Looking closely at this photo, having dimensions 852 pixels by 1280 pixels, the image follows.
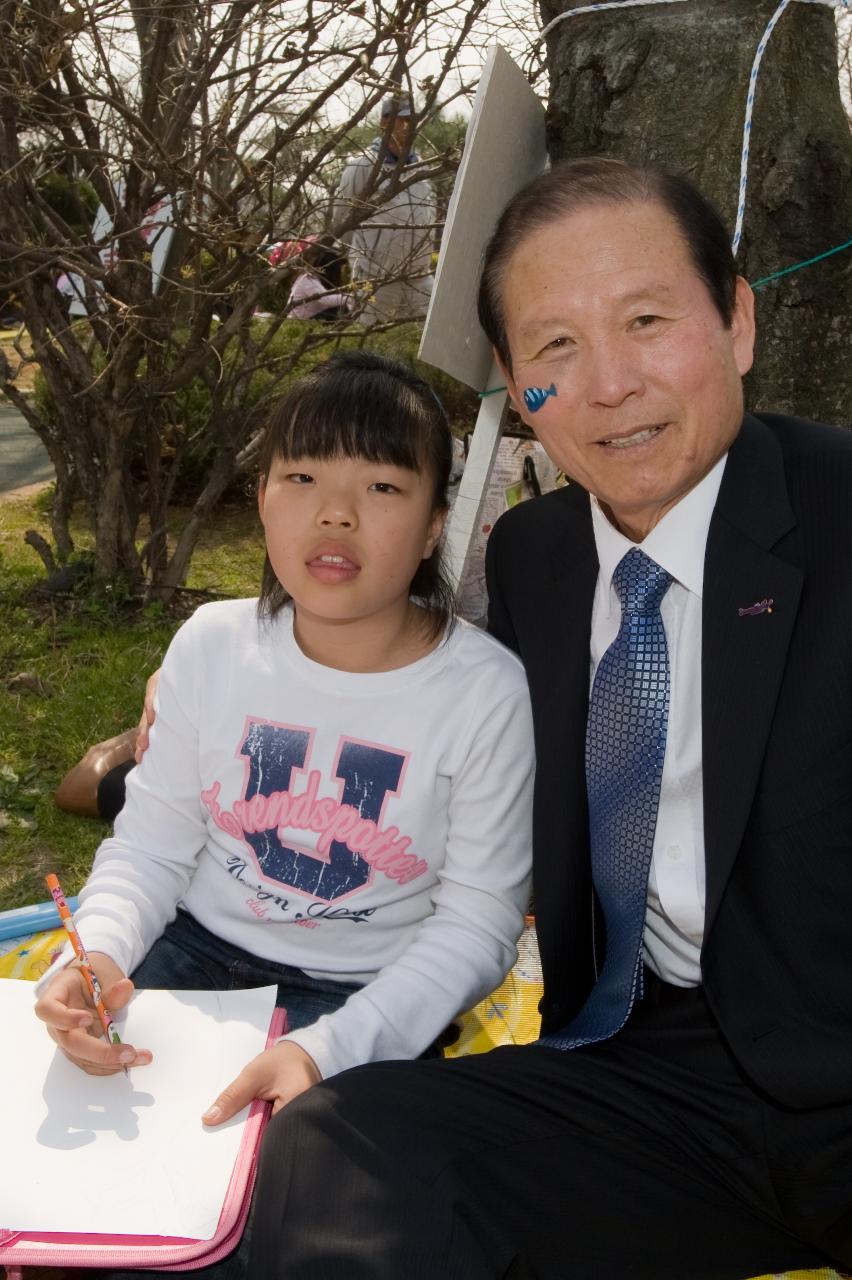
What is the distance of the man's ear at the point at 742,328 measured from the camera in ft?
5.80

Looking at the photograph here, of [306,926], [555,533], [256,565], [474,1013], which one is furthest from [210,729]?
[256,565]

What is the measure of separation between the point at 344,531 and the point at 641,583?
0.51 meters

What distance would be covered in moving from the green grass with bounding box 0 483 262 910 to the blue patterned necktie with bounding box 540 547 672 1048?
5.92ft

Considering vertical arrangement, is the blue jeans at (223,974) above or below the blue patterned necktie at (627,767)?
below

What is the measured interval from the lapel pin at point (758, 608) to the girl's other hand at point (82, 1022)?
1108 mm

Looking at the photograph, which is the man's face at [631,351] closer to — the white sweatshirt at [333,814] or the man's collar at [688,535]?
the man's collar at [688,535]

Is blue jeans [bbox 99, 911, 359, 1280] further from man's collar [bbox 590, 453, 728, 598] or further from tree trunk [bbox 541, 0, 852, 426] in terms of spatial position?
tree trunk [bbox 541, 0, 852, 426]

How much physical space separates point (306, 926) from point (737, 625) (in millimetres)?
934

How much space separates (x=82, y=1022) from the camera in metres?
1.69

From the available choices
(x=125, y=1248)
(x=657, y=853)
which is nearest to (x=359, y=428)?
(x=657, y=853)

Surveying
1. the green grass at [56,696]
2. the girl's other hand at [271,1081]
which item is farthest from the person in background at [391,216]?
the girl's other hand at [271,1081]

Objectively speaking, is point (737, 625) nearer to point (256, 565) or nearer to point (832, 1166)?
point (832, 1166)

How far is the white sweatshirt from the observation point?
6.25 ft

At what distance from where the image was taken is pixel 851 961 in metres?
1.59
